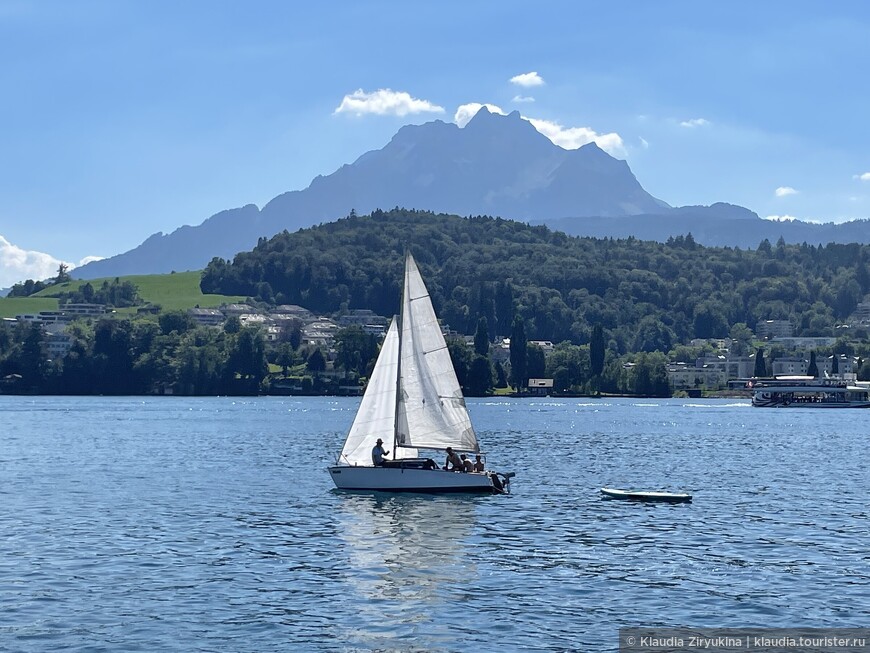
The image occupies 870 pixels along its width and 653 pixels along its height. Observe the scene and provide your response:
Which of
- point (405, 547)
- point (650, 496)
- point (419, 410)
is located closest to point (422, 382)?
point (419, 410)

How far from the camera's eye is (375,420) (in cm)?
6838

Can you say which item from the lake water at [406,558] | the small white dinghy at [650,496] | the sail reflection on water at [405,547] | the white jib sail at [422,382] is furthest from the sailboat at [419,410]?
the small white dinghy at [650,496]

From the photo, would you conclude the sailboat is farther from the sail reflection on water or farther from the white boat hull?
the sail reflection on water

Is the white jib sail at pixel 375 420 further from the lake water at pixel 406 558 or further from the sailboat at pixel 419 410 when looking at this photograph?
the lake water at pixel 406 558

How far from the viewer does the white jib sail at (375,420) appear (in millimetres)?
68250

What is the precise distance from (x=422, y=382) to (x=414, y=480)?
207 inches

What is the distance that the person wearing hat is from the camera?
218 feet

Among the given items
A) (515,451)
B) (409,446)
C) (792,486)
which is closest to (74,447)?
(515,451)

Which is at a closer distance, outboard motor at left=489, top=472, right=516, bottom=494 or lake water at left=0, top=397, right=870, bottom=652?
lake water at left=0, top=397, right=870, bottom=652

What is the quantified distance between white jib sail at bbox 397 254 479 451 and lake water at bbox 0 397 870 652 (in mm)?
3632

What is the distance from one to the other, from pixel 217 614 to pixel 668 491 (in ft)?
138

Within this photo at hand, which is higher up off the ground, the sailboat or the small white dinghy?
the sailboat

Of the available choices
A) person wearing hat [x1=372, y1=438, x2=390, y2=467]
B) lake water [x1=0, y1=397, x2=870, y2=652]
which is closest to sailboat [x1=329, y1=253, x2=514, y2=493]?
person wearing hat [x1=372, y1=438, x2=390, y2=467]

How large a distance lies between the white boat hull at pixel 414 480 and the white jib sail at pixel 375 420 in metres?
1.53
